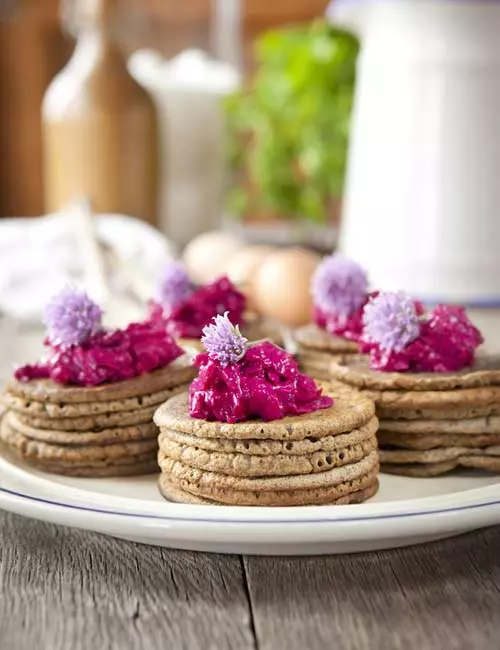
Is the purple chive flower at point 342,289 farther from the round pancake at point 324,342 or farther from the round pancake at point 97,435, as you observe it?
the round pancake at point 97,435

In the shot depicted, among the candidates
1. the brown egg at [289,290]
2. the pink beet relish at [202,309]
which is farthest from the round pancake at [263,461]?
the brown egg at [289,290]

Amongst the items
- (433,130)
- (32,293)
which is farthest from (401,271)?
(32,293)

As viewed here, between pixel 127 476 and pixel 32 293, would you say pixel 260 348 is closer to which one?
pixel 127 476

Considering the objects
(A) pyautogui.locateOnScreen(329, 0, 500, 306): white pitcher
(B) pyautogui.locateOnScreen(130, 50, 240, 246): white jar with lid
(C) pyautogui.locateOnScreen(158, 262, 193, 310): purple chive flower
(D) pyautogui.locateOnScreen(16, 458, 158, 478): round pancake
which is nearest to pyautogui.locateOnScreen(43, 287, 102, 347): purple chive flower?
(D) pyautogui.locateOnScreen(16, 458, 158, 478): round pancake

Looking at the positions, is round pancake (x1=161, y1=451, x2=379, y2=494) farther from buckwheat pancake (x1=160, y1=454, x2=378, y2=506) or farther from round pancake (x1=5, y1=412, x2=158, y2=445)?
round pancake (x1=5, y1=412, x2=158, y2=445)

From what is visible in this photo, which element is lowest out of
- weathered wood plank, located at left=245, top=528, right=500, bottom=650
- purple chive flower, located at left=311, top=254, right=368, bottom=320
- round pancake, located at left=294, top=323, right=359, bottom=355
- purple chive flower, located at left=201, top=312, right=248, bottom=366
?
weathered wood plank, located at left=245, top=528, right=500, bottom=650

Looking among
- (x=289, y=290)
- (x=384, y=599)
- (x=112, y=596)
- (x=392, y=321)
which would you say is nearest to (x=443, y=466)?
(x=392, y=321)
